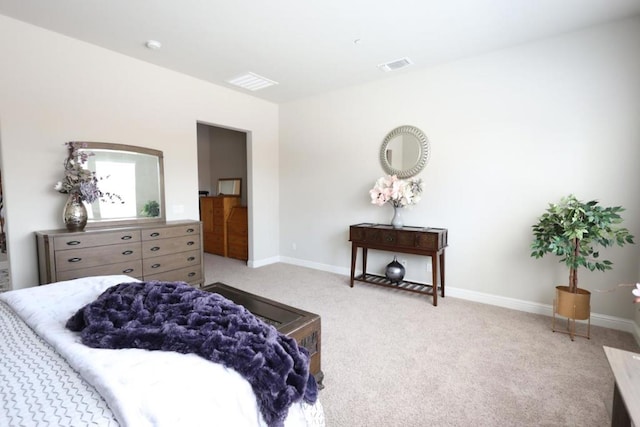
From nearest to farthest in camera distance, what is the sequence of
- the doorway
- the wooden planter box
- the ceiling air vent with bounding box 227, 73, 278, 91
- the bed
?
the bed → the wooden planter box → the ceiling air vent with bounding box 227, 73, 278, 91 → the doorway

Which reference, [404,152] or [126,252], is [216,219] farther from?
[404,152]

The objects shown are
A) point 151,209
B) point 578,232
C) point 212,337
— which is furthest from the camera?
point 151,209

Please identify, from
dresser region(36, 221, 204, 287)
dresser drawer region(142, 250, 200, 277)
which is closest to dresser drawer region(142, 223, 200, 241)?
dresser region(36, 221, 204, 287)

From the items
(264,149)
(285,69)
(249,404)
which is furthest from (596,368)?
(264,149)

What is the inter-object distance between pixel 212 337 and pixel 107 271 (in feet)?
8.39

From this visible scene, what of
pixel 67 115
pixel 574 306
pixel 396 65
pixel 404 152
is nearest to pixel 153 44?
pixel 67 115

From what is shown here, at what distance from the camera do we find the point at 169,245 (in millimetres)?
3525

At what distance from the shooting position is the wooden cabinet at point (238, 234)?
555cm

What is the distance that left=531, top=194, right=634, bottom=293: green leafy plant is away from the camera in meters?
2.47

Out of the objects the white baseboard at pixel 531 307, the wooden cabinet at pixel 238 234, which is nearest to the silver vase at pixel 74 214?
the wooden cabinet at pixel 238 234

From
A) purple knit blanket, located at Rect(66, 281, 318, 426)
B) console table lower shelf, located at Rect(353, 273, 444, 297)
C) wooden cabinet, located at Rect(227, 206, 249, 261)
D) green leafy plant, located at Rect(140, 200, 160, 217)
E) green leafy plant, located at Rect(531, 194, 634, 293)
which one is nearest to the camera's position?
purple knit blanket, located at Rect(66, 281, 318, 426)

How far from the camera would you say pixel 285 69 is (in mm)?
3793

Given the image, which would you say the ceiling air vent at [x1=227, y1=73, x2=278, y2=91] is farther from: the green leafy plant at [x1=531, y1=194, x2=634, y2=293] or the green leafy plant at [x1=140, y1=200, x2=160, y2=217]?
the green leafy plant at [x1=531, y1=194, x2=634, y2=293]

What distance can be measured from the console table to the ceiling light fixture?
9.91ft
